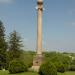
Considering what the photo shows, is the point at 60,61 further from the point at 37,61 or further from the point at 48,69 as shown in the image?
the point at 48,69

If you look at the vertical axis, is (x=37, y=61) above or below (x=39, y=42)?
below

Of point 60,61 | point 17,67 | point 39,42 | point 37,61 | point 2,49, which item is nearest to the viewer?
point 17,67

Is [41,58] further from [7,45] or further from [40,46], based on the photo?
[7,45]

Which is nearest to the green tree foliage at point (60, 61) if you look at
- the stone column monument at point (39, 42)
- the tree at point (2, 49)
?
the stone column monument at point (39, 42)

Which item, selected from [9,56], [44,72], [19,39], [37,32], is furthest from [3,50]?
[44,72]

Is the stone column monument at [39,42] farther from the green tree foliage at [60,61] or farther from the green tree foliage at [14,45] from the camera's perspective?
the green tree foliage at [14,45]

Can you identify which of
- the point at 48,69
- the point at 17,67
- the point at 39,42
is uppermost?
the point at 39,42

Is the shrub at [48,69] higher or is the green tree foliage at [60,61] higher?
the green tree foliage at [60,61]

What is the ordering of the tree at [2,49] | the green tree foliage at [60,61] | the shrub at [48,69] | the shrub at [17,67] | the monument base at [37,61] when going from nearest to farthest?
the shrub at [48,69] < the shrub at [17,67] < the monument base at [37,61] < the green tree foliage at [60,61] < the tree at [2,49]

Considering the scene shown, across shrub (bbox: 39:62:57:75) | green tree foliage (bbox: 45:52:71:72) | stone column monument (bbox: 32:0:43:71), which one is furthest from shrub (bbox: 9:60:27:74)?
green tree foliage (bbox: 45:52:71:72)

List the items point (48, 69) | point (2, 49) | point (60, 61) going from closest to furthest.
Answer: point (48, 69), point (60, 61), point (2, 49)

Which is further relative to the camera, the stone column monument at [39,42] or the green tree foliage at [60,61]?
the green tree foliage at [60,61]

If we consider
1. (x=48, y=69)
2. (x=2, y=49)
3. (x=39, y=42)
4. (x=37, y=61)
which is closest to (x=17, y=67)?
(x=37, y=61)

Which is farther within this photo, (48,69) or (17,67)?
(17,67)
